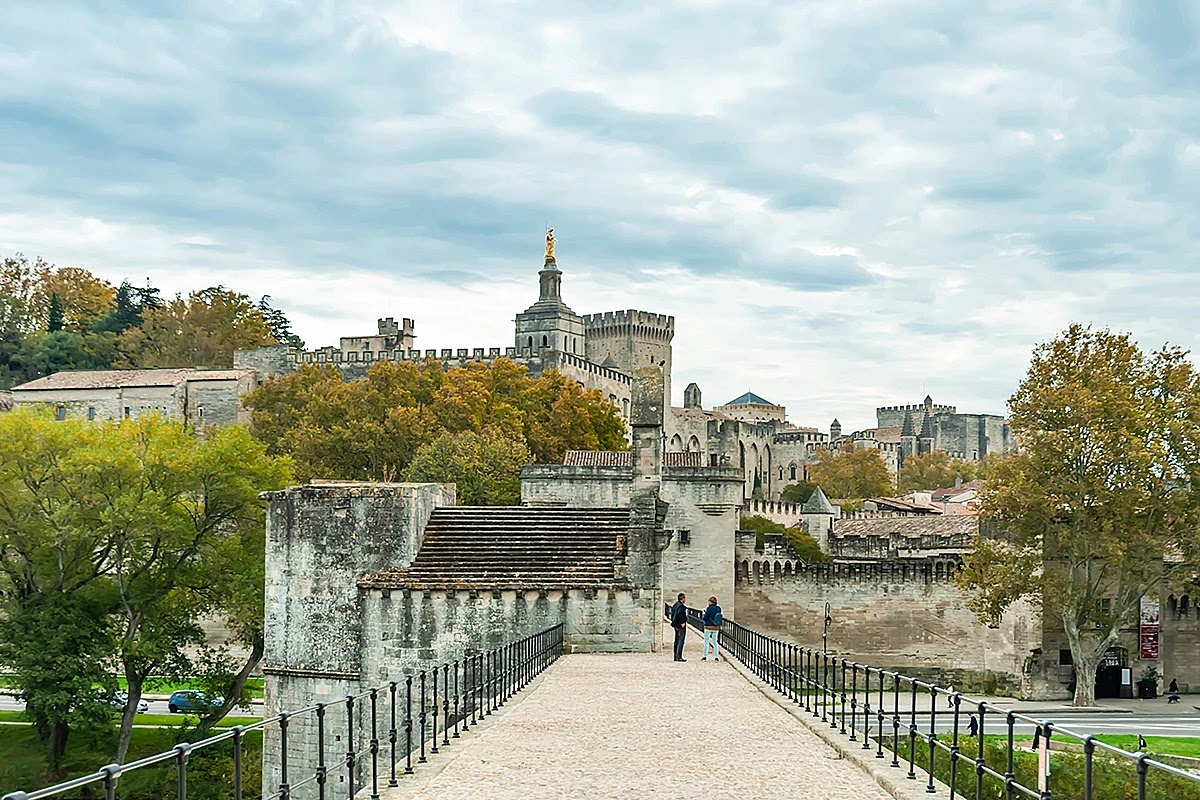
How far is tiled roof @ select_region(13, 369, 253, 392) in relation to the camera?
77188mm

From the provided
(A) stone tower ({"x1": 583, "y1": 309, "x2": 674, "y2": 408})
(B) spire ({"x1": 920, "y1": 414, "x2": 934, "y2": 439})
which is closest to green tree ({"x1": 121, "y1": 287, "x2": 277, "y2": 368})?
(A) stone tower ({"x1": 583, "y1": 309, "x2": 674, "y2": 408})

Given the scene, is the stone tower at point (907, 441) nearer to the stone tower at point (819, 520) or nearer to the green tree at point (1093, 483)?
the stone tower at point (819, 520)

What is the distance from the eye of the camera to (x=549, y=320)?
313 feet

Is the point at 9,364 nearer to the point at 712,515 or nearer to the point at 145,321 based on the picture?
the point at 145,321

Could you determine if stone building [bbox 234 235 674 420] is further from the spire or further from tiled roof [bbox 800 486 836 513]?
the spire

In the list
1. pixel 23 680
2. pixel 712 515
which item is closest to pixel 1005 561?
pixel 712 515

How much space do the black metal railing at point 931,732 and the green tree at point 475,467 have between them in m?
12.3

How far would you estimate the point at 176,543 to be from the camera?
35.5m

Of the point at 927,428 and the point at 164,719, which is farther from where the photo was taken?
the point at 927,428

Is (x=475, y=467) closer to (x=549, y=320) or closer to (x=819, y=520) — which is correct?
(x=819, y=520)

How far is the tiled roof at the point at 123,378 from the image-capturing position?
77188mm

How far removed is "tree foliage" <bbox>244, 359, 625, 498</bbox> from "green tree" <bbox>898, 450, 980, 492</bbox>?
6847cm

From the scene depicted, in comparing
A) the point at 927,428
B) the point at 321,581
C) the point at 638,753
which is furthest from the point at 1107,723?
the point at 927,428

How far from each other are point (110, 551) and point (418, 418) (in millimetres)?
23060
